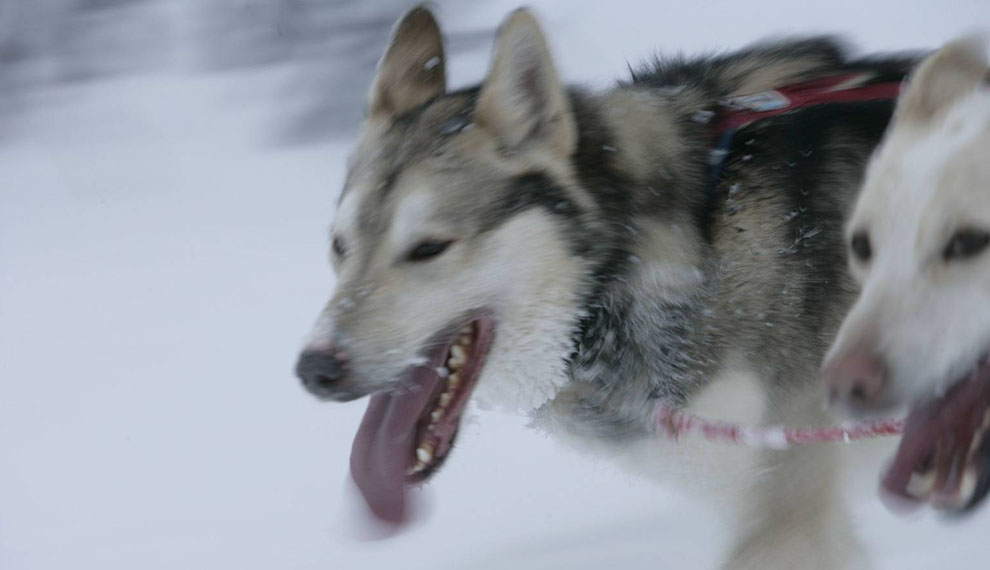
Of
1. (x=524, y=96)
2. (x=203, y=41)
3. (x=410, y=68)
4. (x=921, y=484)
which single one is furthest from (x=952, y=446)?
(x=203, y=41)

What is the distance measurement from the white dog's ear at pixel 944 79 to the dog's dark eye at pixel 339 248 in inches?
33.4

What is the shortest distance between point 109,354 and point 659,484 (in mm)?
1928

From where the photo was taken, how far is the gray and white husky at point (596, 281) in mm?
1562

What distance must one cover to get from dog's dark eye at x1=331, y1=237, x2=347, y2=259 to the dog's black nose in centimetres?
21

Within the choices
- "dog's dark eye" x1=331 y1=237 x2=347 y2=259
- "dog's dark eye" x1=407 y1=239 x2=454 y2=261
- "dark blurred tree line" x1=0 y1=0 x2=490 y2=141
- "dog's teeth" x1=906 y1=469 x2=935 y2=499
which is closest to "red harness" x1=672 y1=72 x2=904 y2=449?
"dog's teeth" x1=906 y1=469 x2=935 y2=499

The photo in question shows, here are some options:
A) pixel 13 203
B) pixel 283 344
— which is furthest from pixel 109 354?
pixel 13 203

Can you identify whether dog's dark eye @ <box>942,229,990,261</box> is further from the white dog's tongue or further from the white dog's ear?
the white dog's tongue

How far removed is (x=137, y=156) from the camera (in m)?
4.10

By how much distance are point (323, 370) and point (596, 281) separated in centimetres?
44

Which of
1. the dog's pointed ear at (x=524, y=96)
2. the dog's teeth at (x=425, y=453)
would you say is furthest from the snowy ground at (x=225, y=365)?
the dog's pointed ear at (x=524, y=96)

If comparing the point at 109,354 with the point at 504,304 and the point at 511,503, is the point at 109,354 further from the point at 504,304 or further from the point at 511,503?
the point at 504,304

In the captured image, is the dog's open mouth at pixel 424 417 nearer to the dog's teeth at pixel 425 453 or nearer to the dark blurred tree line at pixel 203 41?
the dog's teeth at pixel 425 453

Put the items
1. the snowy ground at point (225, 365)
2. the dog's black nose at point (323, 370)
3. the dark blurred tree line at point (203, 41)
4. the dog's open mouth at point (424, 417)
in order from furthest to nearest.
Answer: the dark blurred tree line at point (203, 41), the snowy ground at point (225, 365), the dog's open mouth at point (424, 417), the dog's black nose at point (323, 370)

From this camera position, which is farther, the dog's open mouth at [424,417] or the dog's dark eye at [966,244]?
the dog's open mouth at [424,417]
